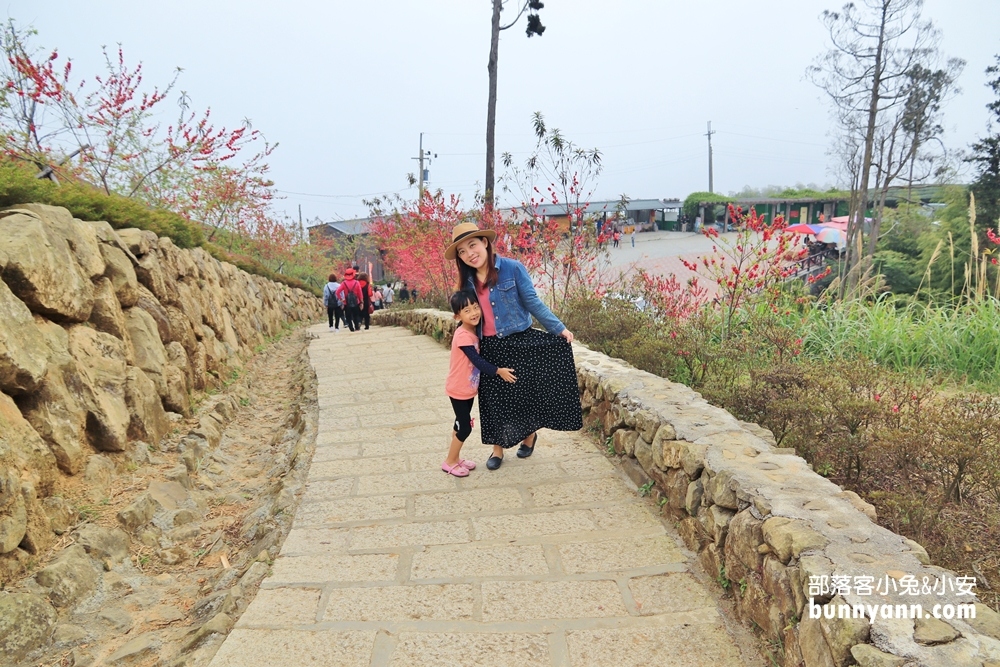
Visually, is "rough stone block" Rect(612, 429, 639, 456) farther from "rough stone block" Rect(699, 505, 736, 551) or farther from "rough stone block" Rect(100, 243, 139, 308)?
"rough stone block" Rect(100, 243, 139, 308)


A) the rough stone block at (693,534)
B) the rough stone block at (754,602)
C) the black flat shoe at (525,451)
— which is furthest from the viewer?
the black flat shoe at (525,451)

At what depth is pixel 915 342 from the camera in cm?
562

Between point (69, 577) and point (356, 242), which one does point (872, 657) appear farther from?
point (356, 242)

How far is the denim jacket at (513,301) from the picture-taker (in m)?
3.58

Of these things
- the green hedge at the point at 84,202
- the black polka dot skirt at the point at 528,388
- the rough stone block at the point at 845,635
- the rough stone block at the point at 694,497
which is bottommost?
the rough stone block at the point at 694,497

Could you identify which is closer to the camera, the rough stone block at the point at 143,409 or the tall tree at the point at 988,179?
the rough stone block at the point at 143,409

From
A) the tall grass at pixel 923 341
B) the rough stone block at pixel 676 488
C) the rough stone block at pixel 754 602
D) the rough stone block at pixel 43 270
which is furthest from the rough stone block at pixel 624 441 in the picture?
the rough stone block at pixel 43 270

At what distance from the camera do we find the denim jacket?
11.8 ft

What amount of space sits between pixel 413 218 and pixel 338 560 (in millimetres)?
10651

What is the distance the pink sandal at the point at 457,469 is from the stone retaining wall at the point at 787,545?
989 millimetres

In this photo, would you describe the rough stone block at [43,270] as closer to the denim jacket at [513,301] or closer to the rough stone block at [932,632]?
the denim jacket at [513,301]

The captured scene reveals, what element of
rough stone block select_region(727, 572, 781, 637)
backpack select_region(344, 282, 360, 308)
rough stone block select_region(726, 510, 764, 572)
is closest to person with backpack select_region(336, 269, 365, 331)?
backpack select_region(344, 282, 360, 308)

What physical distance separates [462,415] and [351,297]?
367 inches

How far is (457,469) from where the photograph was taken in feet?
12.5
